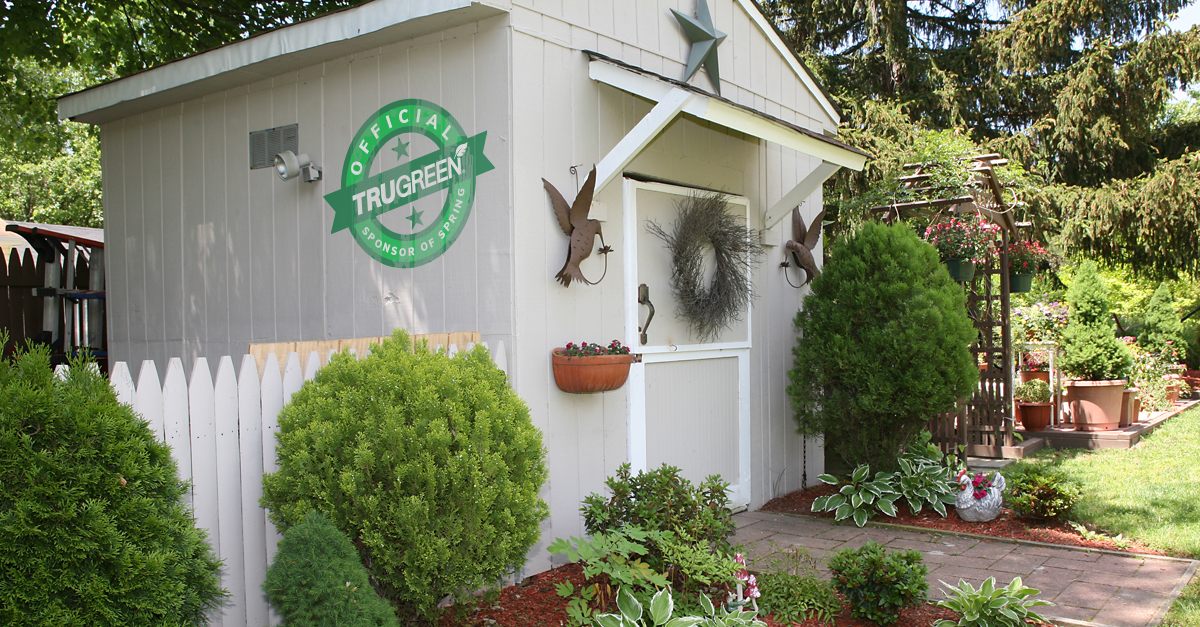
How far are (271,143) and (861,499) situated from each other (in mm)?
4483

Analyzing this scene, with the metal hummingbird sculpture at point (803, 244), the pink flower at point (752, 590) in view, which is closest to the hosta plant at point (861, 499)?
the metal hummingbird sculpture at point (803, 244)

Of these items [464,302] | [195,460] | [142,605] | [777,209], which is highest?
[777,209]

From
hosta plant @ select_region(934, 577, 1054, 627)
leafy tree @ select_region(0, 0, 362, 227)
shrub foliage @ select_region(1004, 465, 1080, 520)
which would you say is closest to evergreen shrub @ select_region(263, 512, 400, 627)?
hosta plant @ select_region(934, 577, 1054, 627)

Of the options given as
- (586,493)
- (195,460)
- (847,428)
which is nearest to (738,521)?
(847,428)

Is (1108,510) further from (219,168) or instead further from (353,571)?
(219,168)

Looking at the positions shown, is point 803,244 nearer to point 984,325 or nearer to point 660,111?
point 984,325

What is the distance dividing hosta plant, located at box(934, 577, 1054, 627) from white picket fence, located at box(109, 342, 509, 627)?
2.79m

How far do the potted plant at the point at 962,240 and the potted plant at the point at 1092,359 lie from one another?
3.32m

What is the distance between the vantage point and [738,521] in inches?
220

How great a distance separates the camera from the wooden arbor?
736 centimetres

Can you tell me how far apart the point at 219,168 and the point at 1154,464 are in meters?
8.15

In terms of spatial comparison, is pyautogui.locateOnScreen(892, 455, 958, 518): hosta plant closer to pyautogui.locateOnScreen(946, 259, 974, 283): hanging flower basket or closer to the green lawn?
the green lawn

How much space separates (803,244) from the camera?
655 cm

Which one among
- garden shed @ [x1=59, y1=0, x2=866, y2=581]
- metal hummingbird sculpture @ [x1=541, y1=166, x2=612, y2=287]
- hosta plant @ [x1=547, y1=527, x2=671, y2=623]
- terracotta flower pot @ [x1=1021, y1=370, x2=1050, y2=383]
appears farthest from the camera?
terracotta flower pot @ [x1=1021, y1=370, x2=1050, y2=383]
